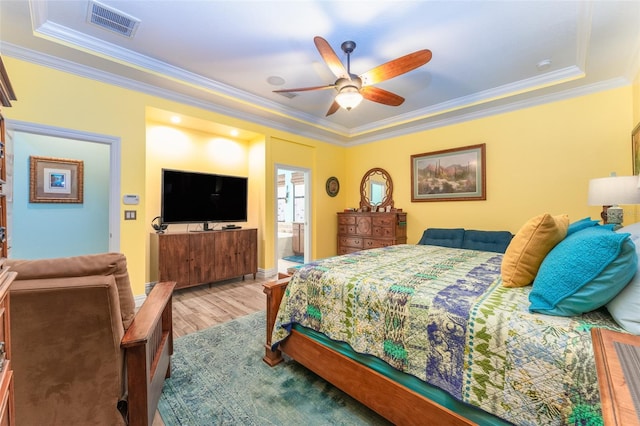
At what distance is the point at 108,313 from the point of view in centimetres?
109

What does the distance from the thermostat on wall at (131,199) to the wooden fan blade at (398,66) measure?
9.69ft

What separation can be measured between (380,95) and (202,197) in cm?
295

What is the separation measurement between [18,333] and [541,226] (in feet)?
7.87

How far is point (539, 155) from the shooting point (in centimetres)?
363

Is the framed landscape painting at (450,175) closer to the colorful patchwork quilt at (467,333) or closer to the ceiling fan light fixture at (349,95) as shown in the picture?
the ceiling fan light fixture at (349,95)

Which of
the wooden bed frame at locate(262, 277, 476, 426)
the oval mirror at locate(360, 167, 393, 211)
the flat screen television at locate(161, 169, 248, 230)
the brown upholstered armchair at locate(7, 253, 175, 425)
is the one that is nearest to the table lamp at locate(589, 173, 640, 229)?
the wooden bed frame at locate(262, 277, 476, 426)

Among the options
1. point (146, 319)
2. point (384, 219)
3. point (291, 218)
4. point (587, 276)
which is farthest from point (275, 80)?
point (291, 218)

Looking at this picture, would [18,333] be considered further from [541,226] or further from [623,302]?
[541,226]

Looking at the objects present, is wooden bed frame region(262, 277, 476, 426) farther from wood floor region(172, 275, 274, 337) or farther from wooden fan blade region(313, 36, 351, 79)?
wooden fan blade region(313, 36, 351, 79)

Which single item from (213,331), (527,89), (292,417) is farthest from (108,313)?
(527,89)

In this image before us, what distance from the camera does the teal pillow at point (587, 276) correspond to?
1.03m

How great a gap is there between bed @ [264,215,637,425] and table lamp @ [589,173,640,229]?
1332 millimetres

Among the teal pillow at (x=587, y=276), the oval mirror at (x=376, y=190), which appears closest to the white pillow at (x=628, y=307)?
the teal pillow at (x=587, y=276)

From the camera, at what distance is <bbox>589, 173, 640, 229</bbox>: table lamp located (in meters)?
2.22
